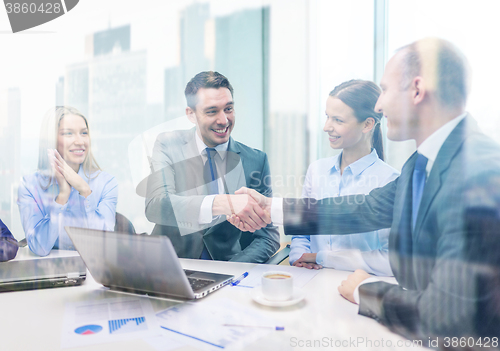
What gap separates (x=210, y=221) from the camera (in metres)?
1.50

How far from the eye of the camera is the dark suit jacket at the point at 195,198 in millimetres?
1503

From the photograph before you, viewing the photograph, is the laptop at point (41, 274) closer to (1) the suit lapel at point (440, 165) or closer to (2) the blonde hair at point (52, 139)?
(2) the blonde hair at point (52, 139)

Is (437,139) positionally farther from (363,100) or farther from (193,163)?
(193,163)

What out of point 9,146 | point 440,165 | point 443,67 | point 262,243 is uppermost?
point 443,67

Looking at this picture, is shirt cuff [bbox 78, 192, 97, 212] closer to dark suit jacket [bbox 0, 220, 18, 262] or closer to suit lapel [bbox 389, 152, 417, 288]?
dark suit jacket [bbox 0, 220, 18, 262]

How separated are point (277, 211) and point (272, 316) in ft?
1.90

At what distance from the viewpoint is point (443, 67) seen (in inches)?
32.5

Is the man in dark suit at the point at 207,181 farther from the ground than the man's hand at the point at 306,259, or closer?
farther from the ground

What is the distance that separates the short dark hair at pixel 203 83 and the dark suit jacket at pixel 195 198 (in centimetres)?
18

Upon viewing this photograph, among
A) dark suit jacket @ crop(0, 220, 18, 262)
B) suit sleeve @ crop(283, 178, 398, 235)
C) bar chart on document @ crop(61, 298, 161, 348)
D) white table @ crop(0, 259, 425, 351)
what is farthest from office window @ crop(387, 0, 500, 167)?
dark suit jacket @ crop(0, 220, 18, 262)

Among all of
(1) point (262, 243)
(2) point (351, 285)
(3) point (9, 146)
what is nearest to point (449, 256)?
(2) point (351, 285)

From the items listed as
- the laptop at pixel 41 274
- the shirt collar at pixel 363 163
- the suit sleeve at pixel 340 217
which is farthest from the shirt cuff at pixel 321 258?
the laptop at pixel 41 274

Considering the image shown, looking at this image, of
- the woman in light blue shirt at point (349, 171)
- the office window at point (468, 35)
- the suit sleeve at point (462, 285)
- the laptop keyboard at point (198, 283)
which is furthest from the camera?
the woman in light blue shirt at point (349, 171)

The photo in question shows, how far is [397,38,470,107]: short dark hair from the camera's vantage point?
806 mm
